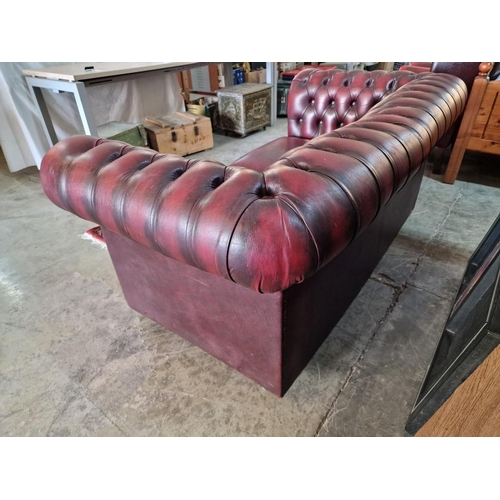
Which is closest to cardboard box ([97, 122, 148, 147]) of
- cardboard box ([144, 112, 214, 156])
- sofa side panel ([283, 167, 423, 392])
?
cardboard box ([144, 112, 214, 156])

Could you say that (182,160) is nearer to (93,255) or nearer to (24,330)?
(24,330)

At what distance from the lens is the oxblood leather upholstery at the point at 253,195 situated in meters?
0.66

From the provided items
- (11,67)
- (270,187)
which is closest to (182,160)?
(270,187)

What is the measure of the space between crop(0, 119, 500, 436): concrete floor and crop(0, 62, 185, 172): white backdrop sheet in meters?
1.35

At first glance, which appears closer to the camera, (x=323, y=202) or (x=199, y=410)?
(x=323, y=202)

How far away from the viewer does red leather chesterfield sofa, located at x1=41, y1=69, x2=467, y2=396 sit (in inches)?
26.6

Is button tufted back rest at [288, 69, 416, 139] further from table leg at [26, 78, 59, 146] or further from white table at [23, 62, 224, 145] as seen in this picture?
table leg at [26, 78, 59, 146]

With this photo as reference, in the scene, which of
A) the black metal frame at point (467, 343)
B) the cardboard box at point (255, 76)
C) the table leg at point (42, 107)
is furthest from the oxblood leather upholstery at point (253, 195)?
the cardboard box at point (255, 76)

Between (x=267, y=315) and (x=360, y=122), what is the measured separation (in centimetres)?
69

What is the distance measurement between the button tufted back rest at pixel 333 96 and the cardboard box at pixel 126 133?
1.37 meters

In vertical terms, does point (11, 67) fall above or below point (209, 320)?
above

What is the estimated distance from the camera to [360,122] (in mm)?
1098

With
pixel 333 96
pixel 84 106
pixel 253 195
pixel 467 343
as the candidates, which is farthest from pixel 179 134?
pixel 467 343

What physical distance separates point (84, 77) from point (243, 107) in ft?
5.54
